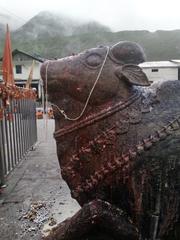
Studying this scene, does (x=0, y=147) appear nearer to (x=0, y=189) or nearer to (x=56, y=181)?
(x=0, y=189)

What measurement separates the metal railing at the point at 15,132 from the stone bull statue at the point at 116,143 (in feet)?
10.7

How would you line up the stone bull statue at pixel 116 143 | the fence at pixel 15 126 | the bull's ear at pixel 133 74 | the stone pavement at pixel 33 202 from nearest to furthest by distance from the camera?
the stone bull statue at pixel 116 143 → the bull's ear at pixel 133 74 → the stone pavement at pixel 33 202 → the fence at pixel 15 126

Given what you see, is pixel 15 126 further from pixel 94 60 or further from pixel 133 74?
pixel 133 74

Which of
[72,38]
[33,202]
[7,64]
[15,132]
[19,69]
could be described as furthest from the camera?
[72,38]

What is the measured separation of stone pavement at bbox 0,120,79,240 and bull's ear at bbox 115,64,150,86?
1.83 meters

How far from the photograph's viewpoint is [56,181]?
498cm

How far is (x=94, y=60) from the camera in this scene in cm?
169

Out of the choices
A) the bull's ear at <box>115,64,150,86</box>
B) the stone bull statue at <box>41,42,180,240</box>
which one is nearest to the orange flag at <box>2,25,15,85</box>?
the stone bull statue at <box>41,42,180,240</box>

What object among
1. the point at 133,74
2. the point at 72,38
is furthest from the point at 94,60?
the point at 72,38

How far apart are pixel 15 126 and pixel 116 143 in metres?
5.12

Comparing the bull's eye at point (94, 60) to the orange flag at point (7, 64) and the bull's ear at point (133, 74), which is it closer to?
the bull's ear at point (133, 74)

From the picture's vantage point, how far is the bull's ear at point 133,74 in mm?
1607

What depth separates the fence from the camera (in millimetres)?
4961

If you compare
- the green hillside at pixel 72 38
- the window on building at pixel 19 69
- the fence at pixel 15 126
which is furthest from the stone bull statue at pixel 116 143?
the window on building at pixel 19 69
